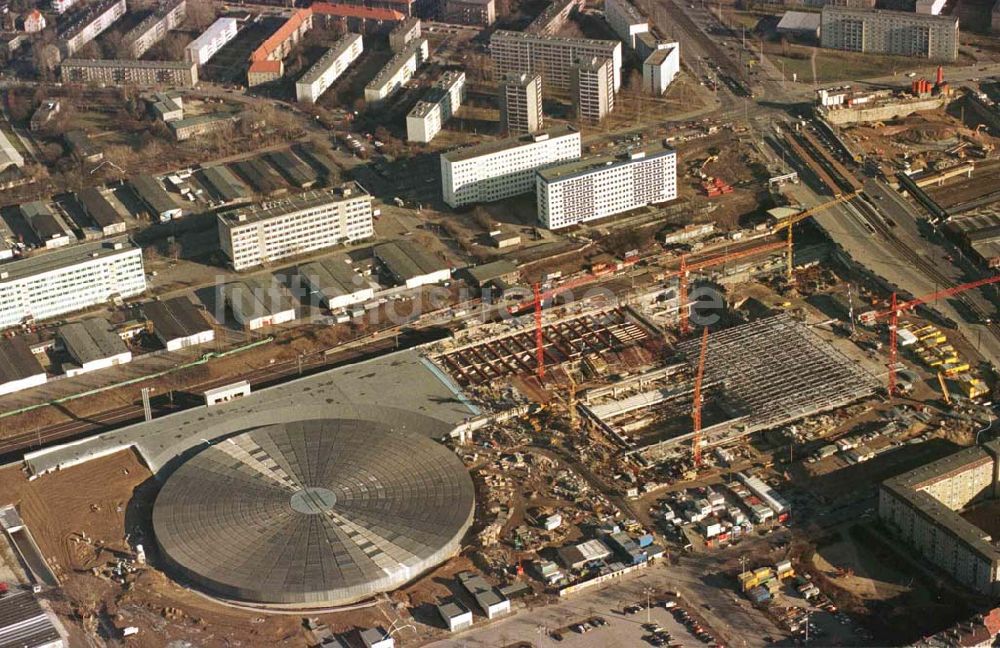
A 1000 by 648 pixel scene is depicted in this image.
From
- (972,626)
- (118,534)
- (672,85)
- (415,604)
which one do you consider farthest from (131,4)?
(972,626)

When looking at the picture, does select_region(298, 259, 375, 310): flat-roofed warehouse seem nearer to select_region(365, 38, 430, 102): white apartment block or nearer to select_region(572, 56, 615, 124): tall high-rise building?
select_region(572, 56, 615, 124): tall high-rise building

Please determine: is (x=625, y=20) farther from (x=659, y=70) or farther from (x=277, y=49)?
(x=277, y=49)

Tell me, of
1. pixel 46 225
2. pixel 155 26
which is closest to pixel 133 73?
pixel 155 26

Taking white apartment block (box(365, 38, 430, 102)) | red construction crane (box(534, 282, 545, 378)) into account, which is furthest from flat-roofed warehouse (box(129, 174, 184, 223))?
red construction crane (box(534, 282, 545, 378))

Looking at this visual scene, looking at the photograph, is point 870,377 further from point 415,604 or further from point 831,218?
point 415,604

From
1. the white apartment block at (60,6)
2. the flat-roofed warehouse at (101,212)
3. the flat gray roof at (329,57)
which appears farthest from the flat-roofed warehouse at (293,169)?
the white apartment block at (60,6)

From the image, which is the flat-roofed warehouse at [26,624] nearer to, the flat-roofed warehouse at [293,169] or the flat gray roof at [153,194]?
the flat gray roof at [153,194]
